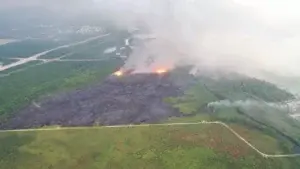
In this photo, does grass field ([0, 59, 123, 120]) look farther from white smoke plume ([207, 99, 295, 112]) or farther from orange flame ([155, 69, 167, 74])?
white smoke plume ([207, 99, 295, 112])

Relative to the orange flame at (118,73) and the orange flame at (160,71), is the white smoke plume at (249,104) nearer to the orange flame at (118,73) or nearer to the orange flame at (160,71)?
the orange flame at (160,71)

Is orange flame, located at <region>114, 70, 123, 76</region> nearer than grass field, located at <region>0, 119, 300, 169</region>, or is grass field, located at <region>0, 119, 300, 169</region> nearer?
grass field, located at <region>0, 119, 300, 169</region>

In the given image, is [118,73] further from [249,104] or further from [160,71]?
[249,104]

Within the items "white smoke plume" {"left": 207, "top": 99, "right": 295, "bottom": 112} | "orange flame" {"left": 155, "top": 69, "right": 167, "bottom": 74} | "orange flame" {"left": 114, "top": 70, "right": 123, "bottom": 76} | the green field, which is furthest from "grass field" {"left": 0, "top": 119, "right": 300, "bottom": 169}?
"orange flame" {"left": 114, "top": 70, "right": 123, "bottom": 76}

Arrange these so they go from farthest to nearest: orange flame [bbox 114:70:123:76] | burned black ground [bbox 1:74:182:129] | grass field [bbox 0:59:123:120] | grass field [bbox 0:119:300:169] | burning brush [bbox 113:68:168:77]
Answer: orange flame [bbox 114:70:123:76] < burning brush [bbox 113:68:168:77] < grass field [bbox 0:59:123:120] < burned black ground [bbox 1:74:182:129] < grass field [bbox 0:119:300:169]

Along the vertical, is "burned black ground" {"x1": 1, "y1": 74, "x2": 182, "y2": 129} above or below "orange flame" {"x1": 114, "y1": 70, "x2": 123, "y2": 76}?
above

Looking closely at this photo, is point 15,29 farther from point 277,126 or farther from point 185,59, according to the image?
point 277,126

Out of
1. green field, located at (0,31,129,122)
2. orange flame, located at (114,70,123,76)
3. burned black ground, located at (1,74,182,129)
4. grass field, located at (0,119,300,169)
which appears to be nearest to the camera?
grass field, located at (0,119,300,169)

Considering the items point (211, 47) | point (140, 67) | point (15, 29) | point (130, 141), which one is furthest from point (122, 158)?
point (15, 29)

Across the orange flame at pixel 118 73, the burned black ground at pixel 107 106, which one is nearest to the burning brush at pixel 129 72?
the orange flame at pixel 118 73
